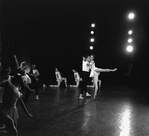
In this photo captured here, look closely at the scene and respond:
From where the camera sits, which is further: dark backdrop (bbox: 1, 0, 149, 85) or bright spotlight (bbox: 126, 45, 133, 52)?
bright spotlight (bbox: 126, 45, 133, 52)

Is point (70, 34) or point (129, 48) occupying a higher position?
point (70, 34)

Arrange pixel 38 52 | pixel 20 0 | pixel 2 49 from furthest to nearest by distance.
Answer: pixel 38 52 → pixel 2 49 → pixel 20 0

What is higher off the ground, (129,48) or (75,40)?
(75,40)

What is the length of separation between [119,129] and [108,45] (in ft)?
43.6

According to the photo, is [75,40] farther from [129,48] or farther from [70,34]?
[129,48]

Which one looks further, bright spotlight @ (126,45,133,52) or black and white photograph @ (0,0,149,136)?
bright spotlight @ (126,45,133,52)

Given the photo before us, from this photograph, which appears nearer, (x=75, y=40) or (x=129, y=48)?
(x=129, y=48)

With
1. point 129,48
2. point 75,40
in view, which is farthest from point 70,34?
point 129,48

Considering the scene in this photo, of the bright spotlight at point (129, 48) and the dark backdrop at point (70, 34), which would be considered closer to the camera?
the dark backdrop at point (70, 34)

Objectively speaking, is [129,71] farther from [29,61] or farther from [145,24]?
[29,61]

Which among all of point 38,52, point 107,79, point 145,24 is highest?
point 145,24

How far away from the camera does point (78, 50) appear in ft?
53.8

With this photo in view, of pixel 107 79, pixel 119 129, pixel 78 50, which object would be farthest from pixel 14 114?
pixel 107 79

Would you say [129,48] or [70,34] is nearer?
[129,48]
